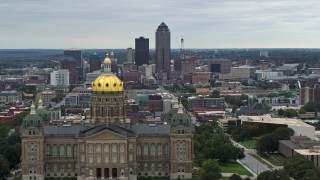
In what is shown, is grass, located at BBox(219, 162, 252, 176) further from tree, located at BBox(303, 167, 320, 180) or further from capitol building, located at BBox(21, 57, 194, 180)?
tree, located at BBox(303, 167, 320, 180)

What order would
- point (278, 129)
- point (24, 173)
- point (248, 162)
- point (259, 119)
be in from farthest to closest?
point (259, 119) → point (278, 129) → point (248, 162) → point (24, 173)

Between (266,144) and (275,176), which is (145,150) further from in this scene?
(266,144)

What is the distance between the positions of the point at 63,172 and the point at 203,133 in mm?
41494

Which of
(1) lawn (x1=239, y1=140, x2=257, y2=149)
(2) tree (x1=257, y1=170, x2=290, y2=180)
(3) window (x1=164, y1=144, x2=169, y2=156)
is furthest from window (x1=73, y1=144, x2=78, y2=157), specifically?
(1) lawn (x1=239, y1=140, x2=257, y2=149)

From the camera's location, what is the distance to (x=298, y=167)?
106 meters

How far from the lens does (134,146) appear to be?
374ft

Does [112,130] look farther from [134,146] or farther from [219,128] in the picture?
[219,128]

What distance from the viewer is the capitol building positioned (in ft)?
369

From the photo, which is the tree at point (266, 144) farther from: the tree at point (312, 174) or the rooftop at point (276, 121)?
the tree at point (312, 174)

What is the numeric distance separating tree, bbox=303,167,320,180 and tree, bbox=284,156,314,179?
332 cm

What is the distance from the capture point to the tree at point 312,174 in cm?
9812

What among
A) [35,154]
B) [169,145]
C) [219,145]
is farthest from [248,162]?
[35,154]

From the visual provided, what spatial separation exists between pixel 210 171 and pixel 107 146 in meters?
17.1

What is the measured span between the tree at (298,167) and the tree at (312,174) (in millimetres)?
3316
